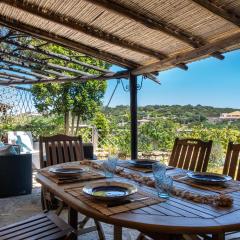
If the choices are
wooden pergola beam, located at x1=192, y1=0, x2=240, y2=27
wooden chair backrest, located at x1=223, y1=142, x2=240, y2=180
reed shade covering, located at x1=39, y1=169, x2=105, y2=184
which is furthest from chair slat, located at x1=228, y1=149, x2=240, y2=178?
wooden pergola beam, located at x1=192, y1=0, x2=240, y2=27

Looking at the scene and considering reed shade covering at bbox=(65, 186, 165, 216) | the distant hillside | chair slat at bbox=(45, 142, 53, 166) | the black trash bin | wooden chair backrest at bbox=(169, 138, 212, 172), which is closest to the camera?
reed shade covering at bbox=(65, 186, 165, 216)

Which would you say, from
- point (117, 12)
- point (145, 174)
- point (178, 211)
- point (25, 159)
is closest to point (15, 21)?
point (117, 12)

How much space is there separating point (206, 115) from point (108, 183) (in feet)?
16.7

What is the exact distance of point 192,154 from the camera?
2.45 meters

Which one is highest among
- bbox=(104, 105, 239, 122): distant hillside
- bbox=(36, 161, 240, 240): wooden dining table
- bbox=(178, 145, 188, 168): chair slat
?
bbox=(104, 105, 239, 122): distant hillside

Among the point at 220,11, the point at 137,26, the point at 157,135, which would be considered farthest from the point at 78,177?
the point at 157,135

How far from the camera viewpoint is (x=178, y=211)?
4.06 ft

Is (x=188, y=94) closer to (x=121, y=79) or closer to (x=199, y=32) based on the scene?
(x=121, y=79)

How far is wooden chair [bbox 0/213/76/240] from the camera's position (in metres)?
1.56

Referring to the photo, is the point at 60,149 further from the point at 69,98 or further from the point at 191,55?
the point at 69,98

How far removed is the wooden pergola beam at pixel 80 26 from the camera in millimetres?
3129

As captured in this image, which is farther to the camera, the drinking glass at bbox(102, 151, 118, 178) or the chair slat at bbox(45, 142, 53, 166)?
the chair slat at bbox(45, 142, 53, 166)

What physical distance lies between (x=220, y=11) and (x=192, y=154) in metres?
1.33

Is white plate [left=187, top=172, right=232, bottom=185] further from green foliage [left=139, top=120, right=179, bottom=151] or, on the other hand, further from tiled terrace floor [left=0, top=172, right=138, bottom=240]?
green foliage [left=139, top=120, right=179, bottom=151]
